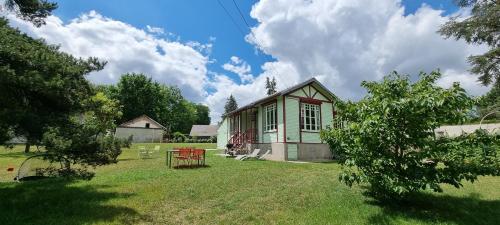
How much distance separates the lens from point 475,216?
6.02 m

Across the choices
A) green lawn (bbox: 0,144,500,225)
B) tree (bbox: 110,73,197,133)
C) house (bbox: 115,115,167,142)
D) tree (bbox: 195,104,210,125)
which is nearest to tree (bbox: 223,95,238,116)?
tree (bbox: 195,104,210,125)

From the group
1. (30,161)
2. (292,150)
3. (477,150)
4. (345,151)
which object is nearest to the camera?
(477,150)

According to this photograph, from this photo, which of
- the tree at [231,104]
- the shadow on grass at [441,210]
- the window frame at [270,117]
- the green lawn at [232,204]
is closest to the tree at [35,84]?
the green lawn at [232,204]

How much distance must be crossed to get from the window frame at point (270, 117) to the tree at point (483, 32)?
11264 millimetres

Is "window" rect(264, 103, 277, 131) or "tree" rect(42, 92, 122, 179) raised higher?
"window" rect(264, 103, 277, 131)

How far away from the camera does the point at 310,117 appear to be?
19.1 metres

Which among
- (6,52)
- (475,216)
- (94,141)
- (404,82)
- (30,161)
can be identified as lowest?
(475,216)

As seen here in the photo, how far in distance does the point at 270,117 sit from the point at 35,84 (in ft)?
47.9

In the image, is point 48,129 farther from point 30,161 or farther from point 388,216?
point 388,216

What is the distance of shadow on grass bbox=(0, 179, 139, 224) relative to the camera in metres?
5.91

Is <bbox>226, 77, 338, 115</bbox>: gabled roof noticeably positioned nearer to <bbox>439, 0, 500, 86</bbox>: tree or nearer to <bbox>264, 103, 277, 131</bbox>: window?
<bbox>264, 103, 277, 131</bbox>: window

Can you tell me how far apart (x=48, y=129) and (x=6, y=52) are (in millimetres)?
1706

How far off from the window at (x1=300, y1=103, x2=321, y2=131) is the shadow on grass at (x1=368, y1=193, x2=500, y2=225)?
11431 millimetres

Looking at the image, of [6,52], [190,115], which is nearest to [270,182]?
[6,52]
